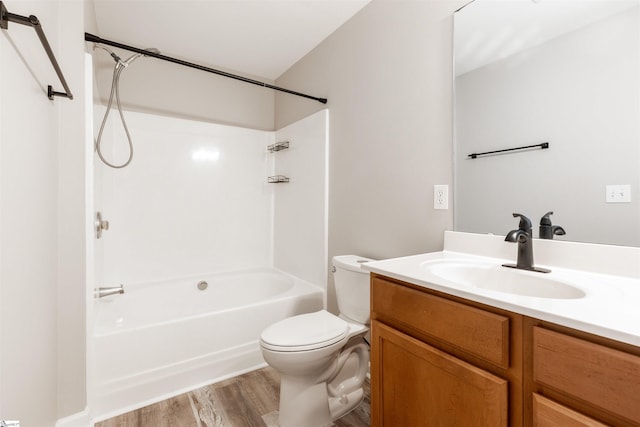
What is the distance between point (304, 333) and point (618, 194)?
1.30 meters

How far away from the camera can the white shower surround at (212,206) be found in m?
2.24

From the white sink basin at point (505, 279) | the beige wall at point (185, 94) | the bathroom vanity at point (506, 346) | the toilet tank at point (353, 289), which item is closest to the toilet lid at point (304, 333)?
the toilet tank at point (353, 289)

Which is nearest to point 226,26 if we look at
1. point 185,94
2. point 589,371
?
point 185,94

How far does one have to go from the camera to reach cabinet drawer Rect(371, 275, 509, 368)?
722 millimetres

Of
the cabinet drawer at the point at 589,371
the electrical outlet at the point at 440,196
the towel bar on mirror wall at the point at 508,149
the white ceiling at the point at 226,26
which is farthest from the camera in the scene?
the white ceiling at the point at 226,26

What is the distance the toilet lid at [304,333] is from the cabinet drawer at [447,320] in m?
0.39

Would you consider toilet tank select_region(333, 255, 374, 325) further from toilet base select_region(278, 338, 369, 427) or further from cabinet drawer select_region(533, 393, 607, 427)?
cabinet drawer select_region(533, 393, 607, 427)

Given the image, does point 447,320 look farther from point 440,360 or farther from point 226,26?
point 226,26

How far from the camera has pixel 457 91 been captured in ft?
4.52

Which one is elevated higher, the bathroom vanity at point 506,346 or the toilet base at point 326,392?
the bathroom vanity at point 506,346

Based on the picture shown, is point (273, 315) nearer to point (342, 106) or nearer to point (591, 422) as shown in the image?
point (342, 106)

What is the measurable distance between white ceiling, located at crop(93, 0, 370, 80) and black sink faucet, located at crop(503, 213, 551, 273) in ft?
5.41

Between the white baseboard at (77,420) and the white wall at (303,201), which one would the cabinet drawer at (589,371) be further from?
the white baseboard at (77,420)

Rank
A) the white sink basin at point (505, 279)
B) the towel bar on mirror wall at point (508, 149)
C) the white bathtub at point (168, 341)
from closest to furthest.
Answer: the white sink basin at point (505, 279)
the towel bar on mirror wall at point (508, 149)
the white bathtub at point (168, 341)
